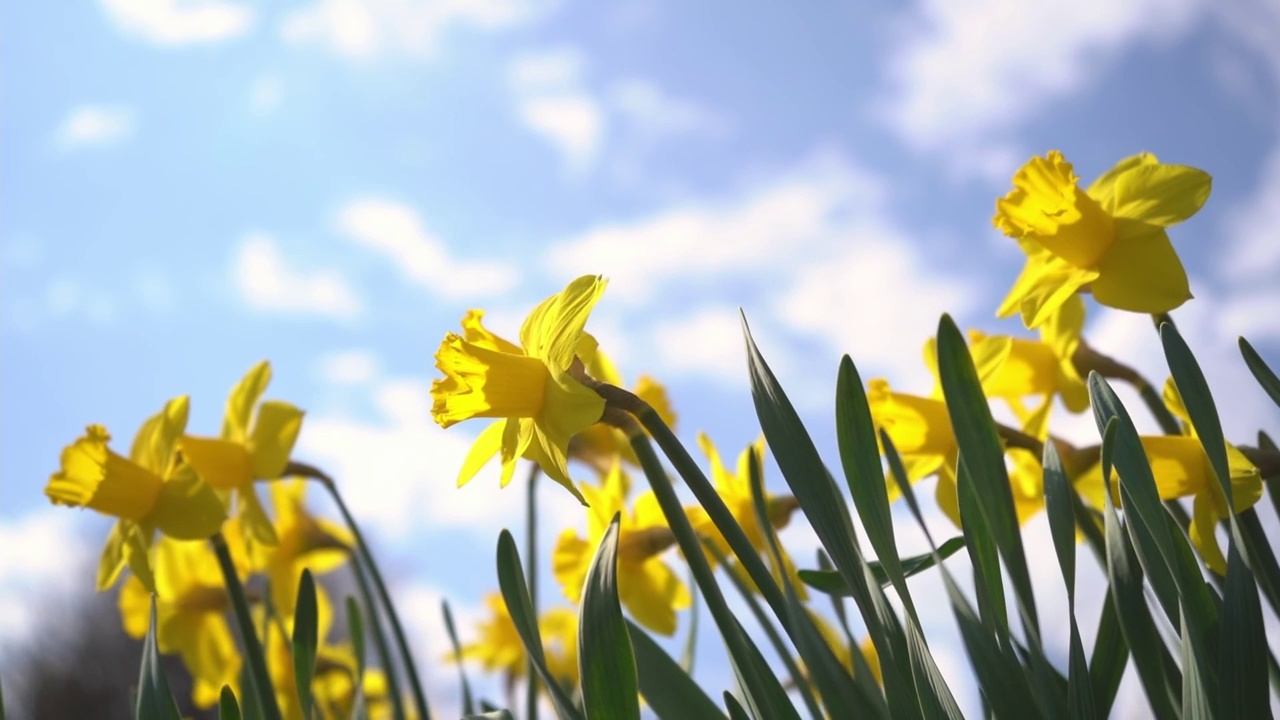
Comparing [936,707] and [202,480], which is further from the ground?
[202,480]

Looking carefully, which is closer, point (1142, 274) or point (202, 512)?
point (1142, 274)

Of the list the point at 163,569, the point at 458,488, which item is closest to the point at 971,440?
the point at 458,488

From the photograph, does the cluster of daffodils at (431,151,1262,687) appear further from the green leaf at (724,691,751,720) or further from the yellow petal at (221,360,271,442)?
the yellow petal at (221,360,271,442)

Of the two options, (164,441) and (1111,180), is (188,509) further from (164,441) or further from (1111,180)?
(1111,180)

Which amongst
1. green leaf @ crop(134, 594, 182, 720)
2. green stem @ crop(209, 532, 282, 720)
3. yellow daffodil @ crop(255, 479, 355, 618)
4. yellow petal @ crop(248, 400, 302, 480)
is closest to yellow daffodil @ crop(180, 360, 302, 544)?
yellow petal @ crop(248, 400, 302, 480)

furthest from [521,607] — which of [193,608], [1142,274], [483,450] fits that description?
[193,608]

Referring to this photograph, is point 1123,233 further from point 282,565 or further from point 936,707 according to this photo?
point 282,565

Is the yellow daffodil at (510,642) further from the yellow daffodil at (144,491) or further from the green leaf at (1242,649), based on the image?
the green leaf at (1242,649)

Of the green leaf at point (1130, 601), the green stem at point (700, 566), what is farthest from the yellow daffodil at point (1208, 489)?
the green stem at point (700, 566)
